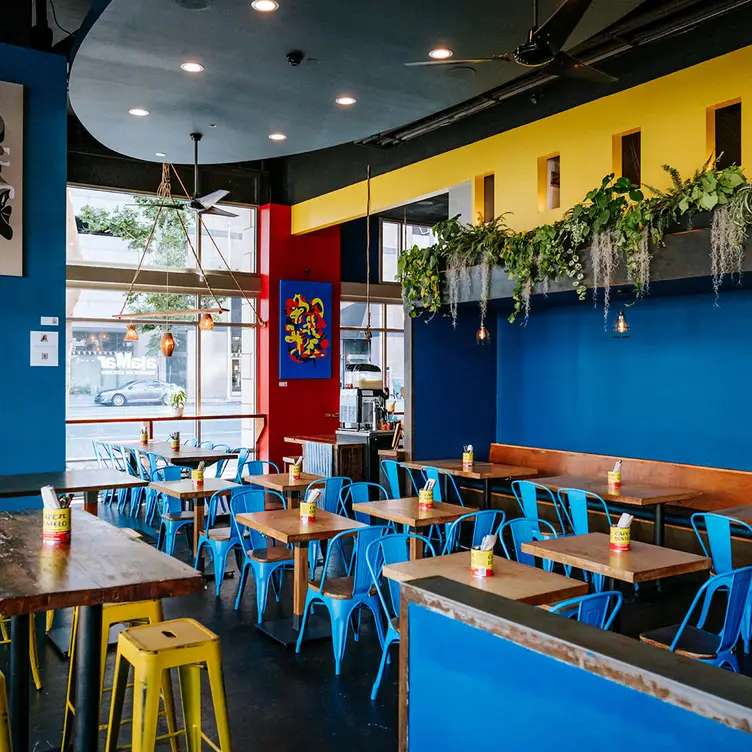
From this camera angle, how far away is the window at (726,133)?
20.8 ft

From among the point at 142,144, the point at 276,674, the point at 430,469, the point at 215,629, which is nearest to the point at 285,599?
the point at 215,629

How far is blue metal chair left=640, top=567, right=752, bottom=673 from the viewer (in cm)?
347

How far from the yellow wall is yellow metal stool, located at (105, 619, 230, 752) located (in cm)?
543

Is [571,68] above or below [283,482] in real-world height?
above

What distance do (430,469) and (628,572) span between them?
3586mm

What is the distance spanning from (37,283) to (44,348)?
0.41 metres

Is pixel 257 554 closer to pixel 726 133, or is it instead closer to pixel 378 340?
pixel 726 133

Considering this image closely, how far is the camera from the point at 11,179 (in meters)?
4.82

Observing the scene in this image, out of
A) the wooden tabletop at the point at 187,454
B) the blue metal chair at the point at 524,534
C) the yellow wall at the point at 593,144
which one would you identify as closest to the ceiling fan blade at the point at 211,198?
the yellow wall at the point at 593,144

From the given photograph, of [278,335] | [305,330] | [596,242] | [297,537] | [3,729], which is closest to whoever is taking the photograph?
[3,729]

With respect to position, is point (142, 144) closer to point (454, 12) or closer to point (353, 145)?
point (353, 145)

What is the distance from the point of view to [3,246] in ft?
15.6

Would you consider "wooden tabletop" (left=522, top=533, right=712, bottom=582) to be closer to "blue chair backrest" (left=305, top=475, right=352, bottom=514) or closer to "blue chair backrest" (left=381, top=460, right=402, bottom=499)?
"blue chair backrest" (left=305, top=475, right=352, bottom=514)

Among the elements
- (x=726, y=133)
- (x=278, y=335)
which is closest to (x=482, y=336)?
(x=726, y=133)
